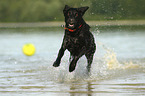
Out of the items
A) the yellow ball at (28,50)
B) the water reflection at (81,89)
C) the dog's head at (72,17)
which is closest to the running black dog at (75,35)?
the dog's head at (72,17)

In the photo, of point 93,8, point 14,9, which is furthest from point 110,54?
point 14,9

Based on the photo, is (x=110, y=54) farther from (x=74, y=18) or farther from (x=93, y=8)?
(x=74, y=18)

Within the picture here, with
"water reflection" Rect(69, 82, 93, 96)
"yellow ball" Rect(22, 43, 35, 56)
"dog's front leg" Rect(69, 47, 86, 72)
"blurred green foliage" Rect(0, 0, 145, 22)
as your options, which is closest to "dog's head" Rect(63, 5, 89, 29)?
"dog's front leg" Rect(69, 47, 86, 72)

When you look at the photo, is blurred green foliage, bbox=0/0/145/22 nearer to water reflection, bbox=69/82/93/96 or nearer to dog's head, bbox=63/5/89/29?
dog's head, bbox=63/5/89/29

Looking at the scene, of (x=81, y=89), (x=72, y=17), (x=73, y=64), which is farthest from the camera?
(x=73, y=64)

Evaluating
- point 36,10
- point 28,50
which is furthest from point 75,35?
point 36,10

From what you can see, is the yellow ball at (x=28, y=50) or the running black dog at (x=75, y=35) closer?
the running black dog at (x=75, y=35)

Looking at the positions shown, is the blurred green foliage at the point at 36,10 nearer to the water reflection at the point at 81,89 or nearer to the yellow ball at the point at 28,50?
the yellow ball at the point at 28,50

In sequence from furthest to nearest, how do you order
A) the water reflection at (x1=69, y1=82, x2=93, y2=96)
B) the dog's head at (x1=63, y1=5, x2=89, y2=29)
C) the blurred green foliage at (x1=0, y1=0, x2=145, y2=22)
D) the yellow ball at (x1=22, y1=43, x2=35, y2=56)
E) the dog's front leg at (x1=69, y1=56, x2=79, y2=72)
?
1. the blurred green foliage at (x1=0, y1=0, x2=145, y2=22)
2. the yellow ball at (x1=22, y1=43, x2=35, y2=56)
3. the dog's front leg at (x1=69, y1=56, x2=79, y2=72)
4. the dog's head at (x1=63, y1=5, x2=89, y2=29)
5. the water reflection at (x1=69, y1=82, x2=93, y2=96)

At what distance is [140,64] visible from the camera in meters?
A: 11.0

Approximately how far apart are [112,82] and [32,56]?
6.77 m

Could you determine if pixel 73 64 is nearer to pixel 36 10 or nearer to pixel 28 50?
pixel 28 50

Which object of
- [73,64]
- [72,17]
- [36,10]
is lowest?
[73,64]

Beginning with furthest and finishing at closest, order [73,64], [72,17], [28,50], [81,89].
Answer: [28,50] → [73,64] → [72,17] → [81,89]
